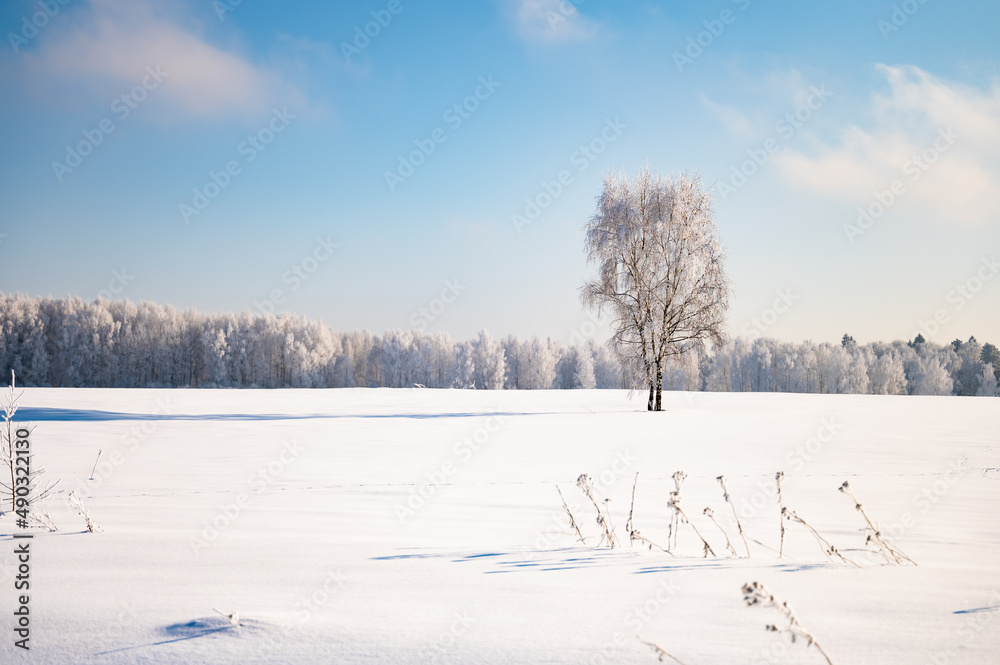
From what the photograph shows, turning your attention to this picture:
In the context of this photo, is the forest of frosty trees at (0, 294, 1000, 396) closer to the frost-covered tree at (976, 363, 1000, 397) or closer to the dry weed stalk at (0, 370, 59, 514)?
the frost-covered tree at (976, 363, 1000, 397)

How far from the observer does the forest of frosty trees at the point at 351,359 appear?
180ft

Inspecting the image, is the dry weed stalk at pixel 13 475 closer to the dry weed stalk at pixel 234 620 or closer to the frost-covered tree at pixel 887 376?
the dry weed stalk at pixel 234 620

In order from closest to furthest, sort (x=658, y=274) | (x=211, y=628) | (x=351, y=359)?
(x=211, y=628) → (x=658, y=274) → (x=351, y=359)

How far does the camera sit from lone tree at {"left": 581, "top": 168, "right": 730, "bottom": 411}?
18.1 m

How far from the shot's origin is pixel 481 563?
8.59ft

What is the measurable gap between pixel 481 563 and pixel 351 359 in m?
72.5

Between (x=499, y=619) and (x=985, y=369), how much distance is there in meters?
79.1

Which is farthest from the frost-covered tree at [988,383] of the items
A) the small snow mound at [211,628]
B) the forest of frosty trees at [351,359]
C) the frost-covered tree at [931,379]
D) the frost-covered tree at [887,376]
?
the small snow mound at [211,628]

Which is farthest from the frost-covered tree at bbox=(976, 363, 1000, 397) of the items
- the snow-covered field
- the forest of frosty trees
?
the snow-covered field

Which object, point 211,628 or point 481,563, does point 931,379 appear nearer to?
point 481,563

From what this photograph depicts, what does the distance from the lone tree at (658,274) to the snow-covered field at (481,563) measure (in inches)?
→ 386

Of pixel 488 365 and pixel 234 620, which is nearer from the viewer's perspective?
pixel 234 620

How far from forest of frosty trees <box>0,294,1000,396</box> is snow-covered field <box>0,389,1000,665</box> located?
40.1 metres

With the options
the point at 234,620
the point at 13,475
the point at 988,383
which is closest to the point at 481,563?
the point at 234,620
